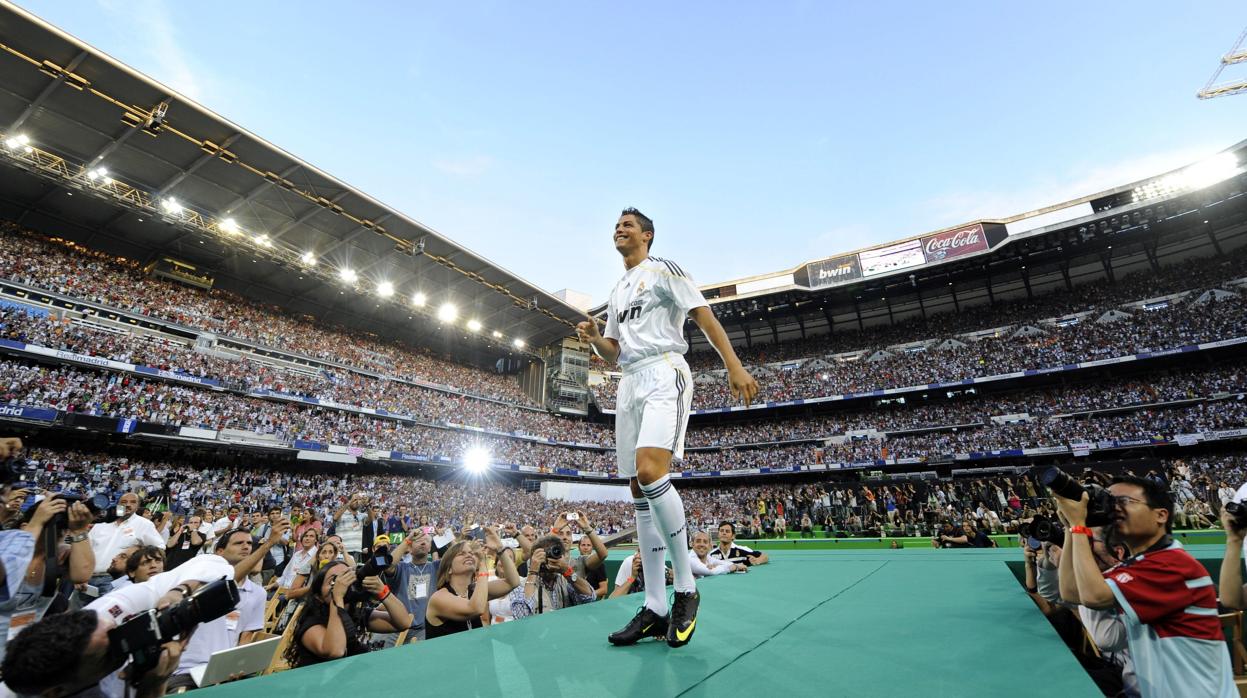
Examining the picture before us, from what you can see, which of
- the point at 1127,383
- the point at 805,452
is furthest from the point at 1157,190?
the point at 805,452

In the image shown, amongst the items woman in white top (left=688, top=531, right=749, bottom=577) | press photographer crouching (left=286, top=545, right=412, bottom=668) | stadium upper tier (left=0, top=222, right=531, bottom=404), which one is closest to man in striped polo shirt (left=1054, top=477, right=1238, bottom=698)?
woman in white top (left=688, top=531, right=749, bottom=577)

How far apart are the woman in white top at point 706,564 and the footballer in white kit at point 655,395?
2.47 meters

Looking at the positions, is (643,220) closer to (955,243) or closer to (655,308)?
(655,308)

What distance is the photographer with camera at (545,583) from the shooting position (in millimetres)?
4145

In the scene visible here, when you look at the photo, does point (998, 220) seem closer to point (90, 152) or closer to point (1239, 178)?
point (1239, 178)

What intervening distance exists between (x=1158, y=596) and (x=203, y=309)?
31.8m

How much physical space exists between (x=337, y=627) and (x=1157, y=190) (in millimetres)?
37007

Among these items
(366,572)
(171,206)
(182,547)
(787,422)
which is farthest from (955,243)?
(171,206)

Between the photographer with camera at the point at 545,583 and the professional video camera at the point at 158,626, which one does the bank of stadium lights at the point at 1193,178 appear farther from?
the professional video camera at the point at 158,626

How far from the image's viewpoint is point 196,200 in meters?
21.3

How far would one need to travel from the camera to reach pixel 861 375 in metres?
32.9

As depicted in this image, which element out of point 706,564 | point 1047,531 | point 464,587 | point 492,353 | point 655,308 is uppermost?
point 492,353

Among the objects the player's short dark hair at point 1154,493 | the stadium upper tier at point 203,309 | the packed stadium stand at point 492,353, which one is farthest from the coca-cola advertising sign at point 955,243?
the player's short dark hair at point 1154,493

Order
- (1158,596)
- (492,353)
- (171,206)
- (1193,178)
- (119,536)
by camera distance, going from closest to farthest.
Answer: (1158,596)
(119,536)
(171,206)
(1193,178)
(492,353)
